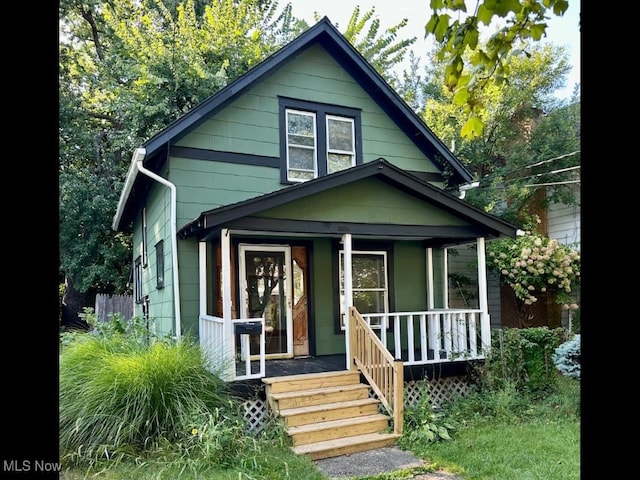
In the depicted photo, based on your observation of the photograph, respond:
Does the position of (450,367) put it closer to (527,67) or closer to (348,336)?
(348,336)

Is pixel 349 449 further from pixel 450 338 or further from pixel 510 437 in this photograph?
pixel 450 338

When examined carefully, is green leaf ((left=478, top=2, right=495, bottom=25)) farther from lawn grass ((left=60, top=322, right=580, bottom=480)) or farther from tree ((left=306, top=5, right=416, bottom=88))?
tree ((left=306, top=5, right=416, bottom=88))

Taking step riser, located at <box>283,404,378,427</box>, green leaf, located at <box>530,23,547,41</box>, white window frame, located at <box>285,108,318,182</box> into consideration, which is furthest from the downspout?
green leaf, located at <box>530,23,547,41</box>

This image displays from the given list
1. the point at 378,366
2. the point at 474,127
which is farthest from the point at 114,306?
the point at 474,127

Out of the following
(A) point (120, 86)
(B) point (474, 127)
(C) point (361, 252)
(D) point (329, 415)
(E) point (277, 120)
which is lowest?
(D) point (329, 415)

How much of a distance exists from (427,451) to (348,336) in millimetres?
2040

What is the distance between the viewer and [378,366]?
6.93 metres

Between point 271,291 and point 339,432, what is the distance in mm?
3169

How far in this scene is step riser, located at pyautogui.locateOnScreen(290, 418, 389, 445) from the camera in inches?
238

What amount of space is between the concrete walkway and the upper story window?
4.87 meters

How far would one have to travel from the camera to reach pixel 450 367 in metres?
8.00

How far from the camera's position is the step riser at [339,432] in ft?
19.8

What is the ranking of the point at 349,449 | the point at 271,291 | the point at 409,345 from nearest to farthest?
the point at 349,449 < the point at 409,345 < the point at 271,291

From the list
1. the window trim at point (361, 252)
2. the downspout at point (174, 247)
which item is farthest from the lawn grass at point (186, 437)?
the window trim at point (361, 252)
